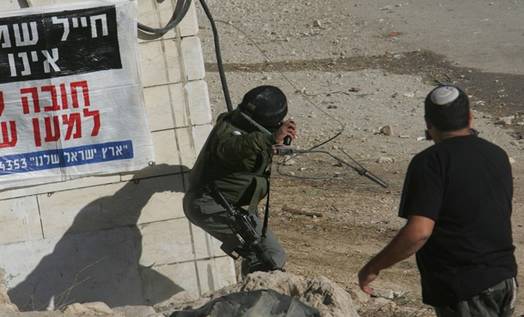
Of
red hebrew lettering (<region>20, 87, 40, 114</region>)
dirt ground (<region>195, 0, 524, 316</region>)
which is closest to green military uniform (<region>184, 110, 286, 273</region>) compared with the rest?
dirt ground (<region>195, 0, 524, 316</region>)

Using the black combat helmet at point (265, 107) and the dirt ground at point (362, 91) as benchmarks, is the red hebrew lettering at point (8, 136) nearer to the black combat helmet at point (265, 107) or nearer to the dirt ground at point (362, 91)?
the black combat helmet at point (265, 107)

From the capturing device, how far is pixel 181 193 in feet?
22.9

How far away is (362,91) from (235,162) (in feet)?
24.7

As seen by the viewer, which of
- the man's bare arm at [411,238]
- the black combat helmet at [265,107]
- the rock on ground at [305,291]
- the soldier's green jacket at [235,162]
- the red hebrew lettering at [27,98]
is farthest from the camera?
the red hebrew lettering at [27,98]

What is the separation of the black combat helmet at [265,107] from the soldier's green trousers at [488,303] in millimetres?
2182

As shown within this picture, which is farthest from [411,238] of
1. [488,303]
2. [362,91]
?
[362,91]

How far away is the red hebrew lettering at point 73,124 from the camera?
6711mm

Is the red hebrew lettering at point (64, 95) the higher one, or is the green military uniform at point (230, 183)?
the red hebrew lettering at point (64, 95)

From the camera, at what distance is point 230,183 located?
630 cm

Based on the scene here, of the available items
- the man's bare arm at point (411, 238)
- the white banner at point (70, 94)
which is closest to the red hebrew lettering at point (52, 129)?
the white banner at point (70, 94)

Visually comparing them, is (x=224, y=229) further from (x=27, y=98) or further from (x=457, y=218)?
(x=457, y=218)

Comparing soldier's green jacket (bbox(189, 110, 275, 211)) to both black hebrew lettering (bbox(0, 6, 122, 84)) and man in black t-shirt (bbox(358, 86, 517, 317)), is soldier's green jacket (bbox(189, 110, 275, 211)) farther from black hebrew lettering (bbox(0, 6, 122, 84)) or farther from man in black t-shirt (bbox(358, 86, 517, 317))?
man in black t-shirt (bbox(358, 86, 517, 317))

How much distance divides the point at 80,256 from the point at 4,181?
76 cm

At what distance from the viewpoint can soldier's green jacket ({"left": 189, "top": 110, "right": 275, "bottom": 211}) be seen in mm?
5957
